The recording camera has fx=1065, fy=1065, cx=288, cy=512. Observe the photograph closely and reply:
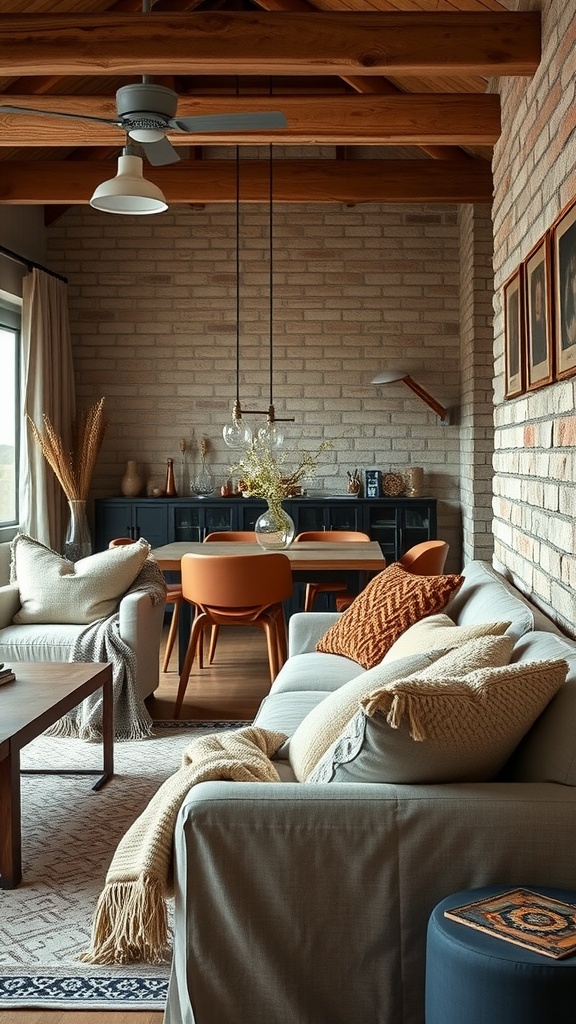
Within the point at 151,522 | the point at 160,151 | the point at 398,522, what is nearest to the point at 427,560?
the point at 160,151

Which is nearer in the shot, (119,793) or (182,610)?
(119,793)

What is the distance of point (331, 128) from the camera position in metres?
5.09

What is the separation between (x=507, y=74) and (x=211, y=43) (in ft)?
3.62

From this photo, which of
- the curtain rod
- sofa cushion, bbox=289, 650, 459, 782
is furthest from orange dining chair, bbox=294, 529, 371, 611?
sofa cushion, bbox=289, 650, 459, 782

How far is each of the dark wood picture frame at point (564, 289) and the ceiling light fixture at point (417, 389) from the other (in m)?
4.41

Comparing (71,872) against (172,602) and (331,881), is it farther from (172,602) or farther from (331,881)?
(172,602)

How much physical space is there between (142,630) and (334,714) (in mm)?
2416

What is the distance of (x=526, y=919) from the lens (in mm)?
1656

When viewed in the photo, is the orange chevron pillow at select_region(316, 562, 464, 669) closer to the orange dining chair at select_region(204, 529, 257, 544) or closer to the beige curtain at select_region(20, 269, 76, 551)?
the orange dining chair at select_region(204, 529, 257, 544)

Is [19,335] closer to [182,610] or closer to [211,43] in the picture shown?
[182,610]

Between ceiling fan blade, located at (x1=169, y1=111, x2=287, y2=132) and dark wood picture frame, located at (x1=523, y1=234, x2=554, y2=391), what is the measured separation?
0.94 metres

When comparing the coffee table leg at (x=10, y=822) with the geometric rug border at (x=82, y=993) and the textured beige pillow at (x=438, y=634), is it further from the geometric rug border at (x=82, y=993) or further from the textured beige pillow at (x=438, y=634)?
the textured beige pillow at (x=438, y=634)

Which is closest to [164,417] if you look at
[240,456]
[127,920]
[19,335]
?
[240,456]

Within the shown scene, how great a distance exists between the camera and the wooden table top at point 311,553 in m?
4.99
